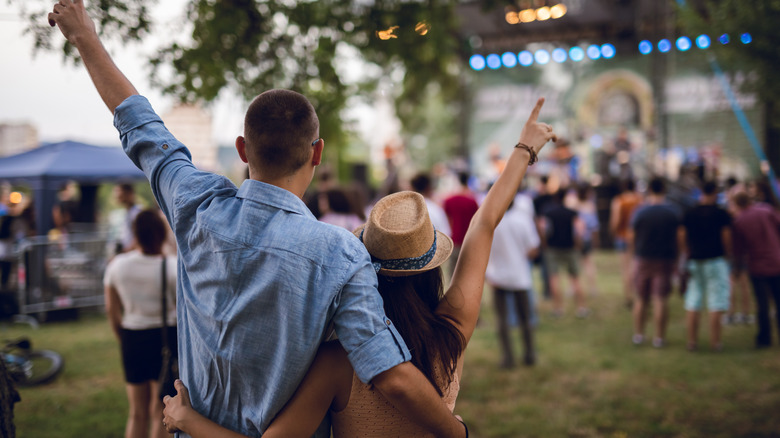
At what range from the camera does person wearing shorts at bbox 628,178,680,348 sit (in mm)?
6840

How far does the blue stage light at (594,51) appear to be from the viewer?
731 inches

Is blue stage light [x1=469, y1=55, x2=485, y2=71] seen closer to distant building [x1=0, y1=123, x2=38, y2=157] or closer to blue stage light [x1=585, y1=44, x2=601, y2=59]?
blue stage light [x1=585, y1=44, x2=601, y2=59]

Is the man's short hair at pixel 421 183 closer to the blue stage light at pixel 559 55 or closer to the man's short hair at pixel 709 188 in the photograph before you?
the man's short hair at pixel 709 188

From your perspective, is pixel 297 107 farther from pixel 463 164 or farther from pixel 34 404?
pixel 463 164

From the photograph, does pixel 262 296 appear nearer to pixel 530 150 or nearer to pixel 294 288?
pixel 294 288

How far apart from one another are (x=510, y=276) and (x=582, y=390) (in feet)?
4.47

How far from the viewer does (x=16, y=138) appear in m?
10.9

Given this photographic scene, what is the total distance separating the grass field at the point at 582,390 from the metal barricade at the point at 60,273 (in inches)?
31.8

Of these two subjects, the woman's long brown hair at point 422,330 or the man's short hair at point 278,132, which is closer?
the man's short hair at point 278,132

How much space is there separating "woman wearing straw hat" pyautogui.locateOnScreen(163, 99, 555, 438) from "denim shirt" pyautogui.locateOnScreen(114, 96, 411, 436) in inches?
2.2

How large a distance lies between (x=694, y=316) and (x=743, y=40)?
3.90 meters

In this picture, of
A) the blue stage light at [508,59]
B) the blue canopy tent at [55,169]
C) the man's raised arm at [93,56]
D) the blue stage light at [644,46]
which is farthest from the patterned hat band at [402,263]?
the blue stage light at [644,46]

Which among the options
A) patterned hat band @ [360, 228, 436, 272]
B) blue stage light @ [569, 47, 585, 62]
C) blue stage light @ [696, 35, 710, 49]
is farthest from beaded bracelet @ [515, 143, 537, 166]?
blue stage light @ [569, 47, 585, 62]

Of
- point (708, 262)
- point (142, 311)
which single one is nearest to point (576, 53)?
point (708, 262)
